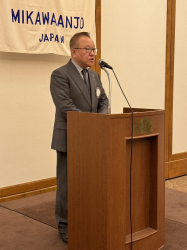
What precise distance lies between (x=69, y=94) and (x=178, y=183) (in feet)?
9.21

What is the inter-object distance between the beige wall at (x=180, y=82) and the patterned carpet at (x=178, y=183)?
428 mm

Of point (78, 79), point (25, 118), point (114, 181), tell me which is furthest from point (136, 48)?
point (114, 181)

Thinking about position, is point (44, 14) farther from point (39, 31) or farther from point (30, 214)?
point (30, 214)

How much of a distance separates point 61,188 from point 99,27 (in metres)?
2.36

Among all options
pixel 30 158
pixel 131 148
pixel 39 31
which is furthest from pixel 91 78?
pixel 30 158

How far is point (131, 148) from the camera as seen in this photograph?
2498 mm

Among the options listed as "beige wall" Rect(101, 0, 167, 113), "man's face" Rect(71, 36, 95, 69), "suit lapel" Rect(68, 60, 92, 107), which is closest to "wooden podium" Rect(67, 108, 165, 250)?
"suit lapel" Rect(68, 60, 92, 107)

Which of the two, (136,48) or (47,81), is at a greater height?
(136,48)

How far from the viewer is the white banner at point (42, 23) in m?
3.80

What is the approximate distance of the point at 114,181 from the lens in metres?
2.41

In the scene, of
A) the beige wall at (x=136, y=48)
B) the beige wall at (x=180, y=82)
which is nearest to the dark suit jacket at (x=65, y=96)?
the beige wall at (x=136, y=48)

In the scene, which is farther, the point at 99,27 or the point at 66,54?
the point at 99,27

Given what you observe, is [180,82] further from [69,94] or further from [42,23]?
[69,94]

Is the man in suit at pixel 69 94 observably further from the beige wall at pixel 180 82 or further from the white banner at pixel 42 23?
the beige wall at pixel 180 82
